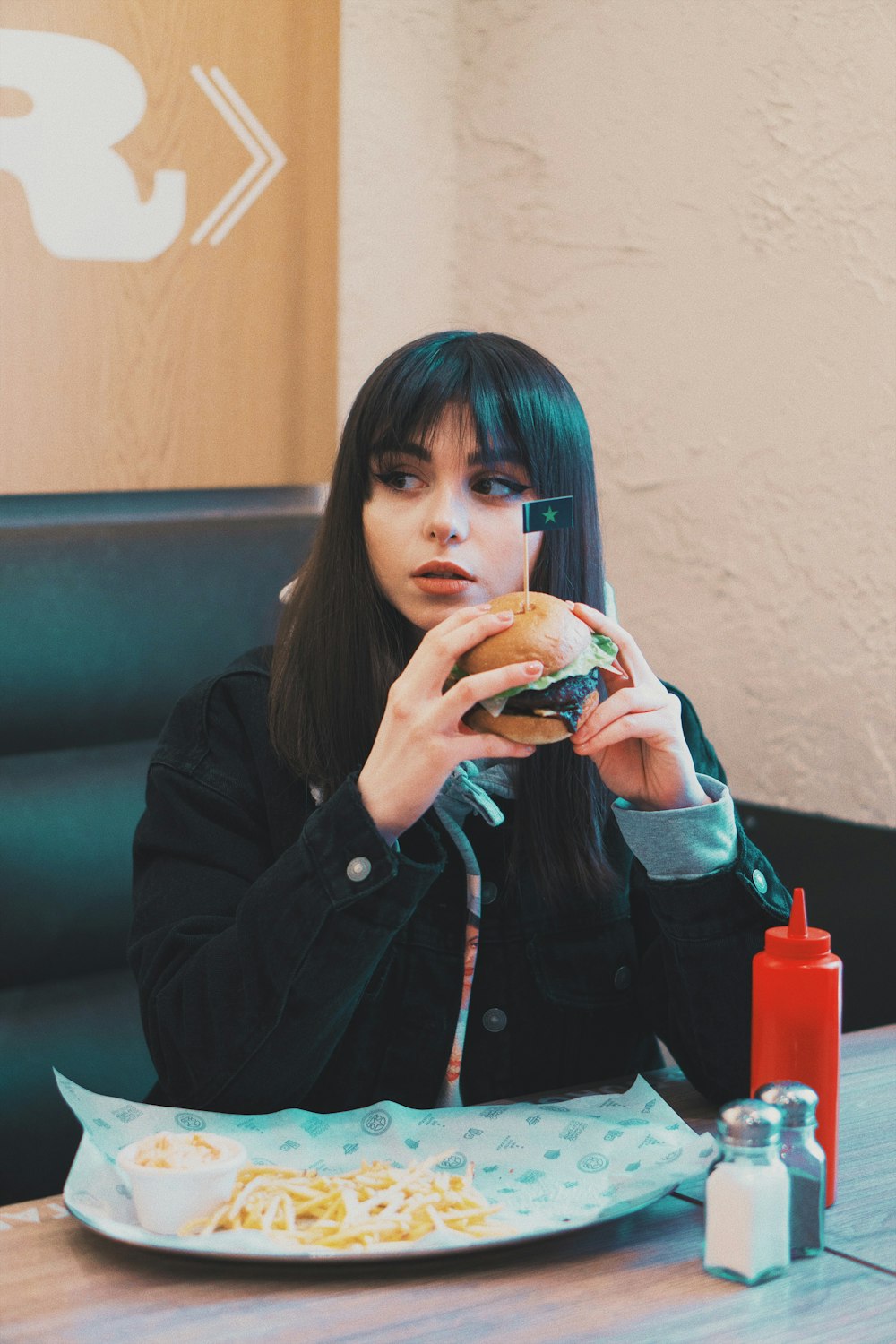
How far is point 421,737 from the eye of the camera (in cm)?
117

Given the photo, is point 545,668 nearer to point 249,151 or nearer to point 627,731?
point 627,731

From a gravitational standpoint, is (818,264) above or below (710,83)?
below

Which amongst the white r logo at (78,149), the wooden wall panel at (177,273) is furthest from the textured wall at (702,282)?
the white r logo at (78,149)

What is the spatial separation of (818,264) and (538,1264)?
141cm

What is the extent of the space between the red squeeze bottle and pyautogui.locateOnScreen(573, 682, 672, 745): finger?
0.77ft

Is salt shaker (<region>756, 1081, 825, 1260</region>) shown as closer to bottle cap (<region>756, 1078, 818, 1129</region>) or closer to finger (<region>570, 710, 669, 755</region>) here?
bottle cap (<region>756, 1078, 818, 1129</region>)

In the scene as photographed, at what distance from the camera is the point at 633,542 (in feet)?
7.45

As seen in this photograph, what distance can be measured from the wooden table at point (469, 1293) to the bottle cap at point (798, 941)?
0.62ft

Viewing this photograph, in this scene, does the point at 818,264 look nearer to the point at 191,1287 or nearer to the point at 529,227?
the point at 529,227

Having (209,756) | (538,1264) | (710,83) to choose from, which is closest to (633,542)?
(710,83)

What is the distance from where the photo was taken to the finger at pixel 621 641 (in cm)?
127

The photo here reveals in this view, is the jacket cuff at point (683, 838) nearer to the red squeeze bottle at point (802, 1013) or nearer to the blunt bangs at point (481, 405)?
the red squeeze bottle at point (802, 1013)

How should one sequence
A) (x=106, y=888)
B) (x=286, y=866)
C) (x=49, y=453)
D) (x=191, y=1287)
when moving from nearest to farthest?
(x=191, y=1287) < (x=286, y=866) < (x=106, y=888) < (x=49, y=453)

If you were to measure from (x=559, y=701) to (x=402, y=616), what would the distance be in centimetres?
29
